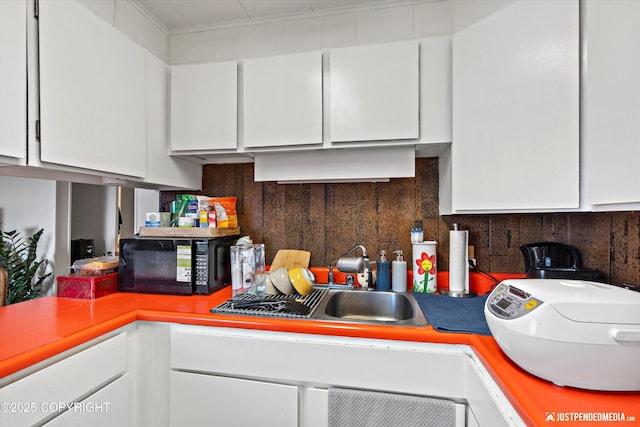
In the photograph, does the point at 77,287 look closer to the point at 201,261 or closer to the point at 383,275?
the point at 201,261

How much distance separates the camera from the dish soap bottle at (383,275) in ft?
4.91

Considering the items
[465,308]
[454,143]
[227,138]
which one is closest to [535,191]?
[454,143]

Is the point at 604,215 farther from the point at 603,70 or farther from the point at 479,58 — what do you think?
the point at 479,58

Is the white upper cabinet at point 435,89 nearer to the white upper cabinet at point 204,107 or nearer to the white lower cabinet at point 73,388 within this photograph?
the white upper cabinet at point 204,107

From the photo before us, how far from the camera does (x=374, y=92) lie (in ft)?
4.34

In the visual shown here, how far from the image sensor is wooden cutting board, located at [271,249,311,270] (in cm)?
168

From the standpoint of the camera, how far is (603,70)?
89 cm

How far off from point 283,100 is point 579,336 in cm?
133

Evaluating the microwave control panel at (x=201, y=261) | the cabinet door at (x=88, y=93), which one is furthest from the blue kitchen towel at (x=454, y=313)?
the cabinet door at (x=88, y=93)

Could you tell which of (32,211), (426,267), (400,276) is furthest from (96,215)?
(426,267)

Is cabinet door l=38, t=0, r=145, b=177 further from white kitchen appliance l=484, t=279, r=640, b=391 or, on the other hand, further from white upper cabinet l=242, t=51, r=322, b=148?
white kitchen appliance l=484, t=279, r=640, b=391

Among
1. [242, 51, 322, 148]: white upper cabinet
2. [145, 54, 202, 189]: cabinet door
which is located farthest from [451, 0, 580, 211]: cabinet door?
[145, 54, 202, 189]: cabinet door

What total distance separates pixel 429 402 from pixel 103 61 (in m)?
1.76

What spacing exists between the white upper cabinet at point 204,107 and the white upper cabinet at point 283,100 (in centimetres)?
8
